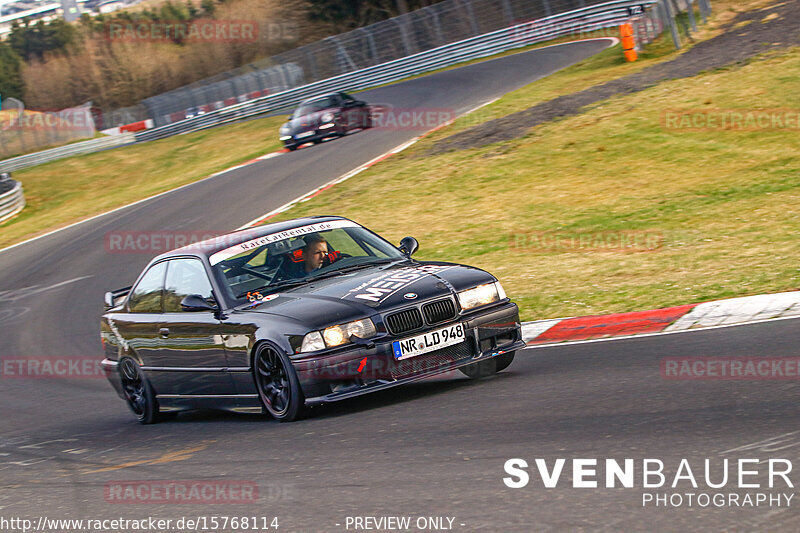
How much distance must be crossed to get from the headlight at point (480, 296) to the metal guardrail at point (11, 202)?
25.9m

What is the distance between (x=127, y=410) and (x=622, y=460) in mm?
6134

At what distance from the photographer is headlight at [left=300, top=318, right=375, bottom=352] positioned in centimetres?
648

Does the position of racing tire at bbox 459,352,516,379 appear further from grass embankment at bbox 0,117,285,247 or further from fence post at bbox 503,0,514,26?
fence post at bbox 503,0,514,26

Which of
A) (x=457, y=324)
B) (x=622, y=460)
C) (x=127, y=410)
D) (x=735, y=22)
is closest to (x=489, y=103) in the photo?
(x=735, y=22)

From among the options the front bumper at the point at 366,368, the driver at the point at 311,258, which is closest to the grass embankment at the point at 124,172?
the driver at the point at 311,258

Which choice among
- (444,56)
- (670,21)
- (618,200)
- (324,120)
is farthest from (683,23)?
(444,56)

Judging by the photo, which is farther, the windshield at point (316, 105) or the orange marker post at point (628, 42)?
the windshield at point (316, 105)

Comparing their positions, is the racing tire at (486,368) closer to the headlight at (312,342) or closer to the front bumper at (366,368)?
the front bumper at (366,368)

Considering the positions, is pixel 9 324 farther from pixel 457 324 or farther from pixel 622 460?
pixel 622 460

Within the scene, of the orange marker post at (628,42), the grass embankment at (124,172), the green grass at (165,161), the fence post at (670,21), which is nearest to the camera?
the green grass at (165,161)

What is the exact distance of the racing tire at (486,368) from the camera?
299 inches

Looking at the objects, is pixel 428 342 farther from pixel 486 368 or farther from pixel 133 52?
pixel 133 52

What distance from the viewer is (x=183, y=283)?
7.93m

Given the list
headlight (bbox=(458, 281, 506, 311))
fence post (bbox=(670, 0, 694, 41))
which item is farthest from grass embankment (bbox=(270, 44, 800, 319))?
fence post (bbox=(670, 0, 694, 41))
